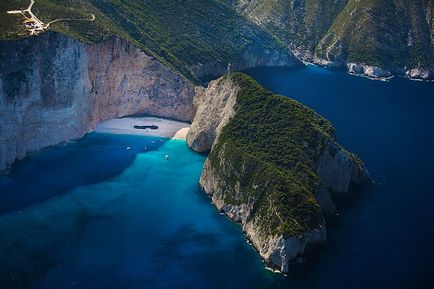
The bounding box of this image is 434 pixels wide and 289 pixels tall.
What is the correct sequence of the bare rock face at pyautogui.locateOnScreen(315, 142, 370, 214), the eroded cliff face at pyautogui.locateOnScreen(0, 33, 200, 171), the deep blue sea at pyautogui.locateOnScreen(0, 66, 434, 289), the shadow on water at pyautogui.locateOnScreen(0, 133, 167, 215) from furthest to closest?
the eroded cliff face at pyautogui.locateOnScreen(0, 33, 200, 171) → the bare rock face at pyautogui.locateOnScreen(315, 142, 370, 214) → the shadow on water at pyautogui.locateOnScreen(0, 133, 167, 215) → the deep blue sea at pyautogui.locateOnScreen(0, 66, 434, 289)

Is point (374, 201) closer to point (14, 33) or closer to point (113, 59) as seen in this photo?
point (113, 59)

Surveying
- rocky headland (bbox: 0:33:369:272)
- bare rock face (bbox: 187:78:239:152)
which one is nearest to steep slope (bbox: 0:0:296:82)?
rocky headland (bbox: 0:33:369:272)

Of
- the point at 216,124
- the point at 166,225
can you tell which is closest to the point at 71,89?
the point at 216,124

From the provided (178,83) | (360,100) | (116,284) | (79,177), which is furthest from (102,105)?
(360,100)

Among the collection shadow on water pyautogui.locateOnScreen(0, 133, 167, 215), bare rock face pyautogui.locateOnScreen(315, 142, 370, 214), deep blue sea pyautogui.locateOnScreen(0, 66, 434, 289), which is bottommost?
shadow on water pyautogui.locateOnScreen(0, 133, 167, 215)

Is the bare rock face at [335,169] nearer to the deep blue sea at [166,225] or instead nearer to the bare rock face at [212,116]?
the deep blue sea at [166,225]

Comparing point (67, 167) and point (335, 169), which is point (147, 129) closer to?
point (67, 167)

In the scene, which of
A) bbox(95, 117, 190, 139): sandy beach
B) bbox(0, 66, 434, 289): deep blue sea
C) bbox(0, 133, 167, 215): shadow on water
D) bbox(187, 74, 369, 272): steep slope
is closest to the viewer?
bbox(0, 66, 434, 289): deep blue sea

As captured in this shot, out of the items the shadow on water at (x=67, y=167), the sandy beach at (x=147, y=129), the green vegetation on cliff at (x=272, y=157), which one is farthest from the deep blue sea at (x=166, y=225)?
the green vegetation on cliff at (x=272, y=157)

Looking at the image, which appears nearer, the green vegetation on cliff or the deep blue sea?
the deep blue sea

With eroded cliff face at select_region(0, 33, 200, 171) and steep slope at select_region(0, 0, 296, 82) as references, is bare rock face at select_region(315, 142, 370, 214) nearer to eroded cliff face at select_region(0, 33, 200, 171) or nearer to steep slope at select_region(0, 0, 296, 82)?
eroded cliff face at select_region(0, 33, 200, 171)
